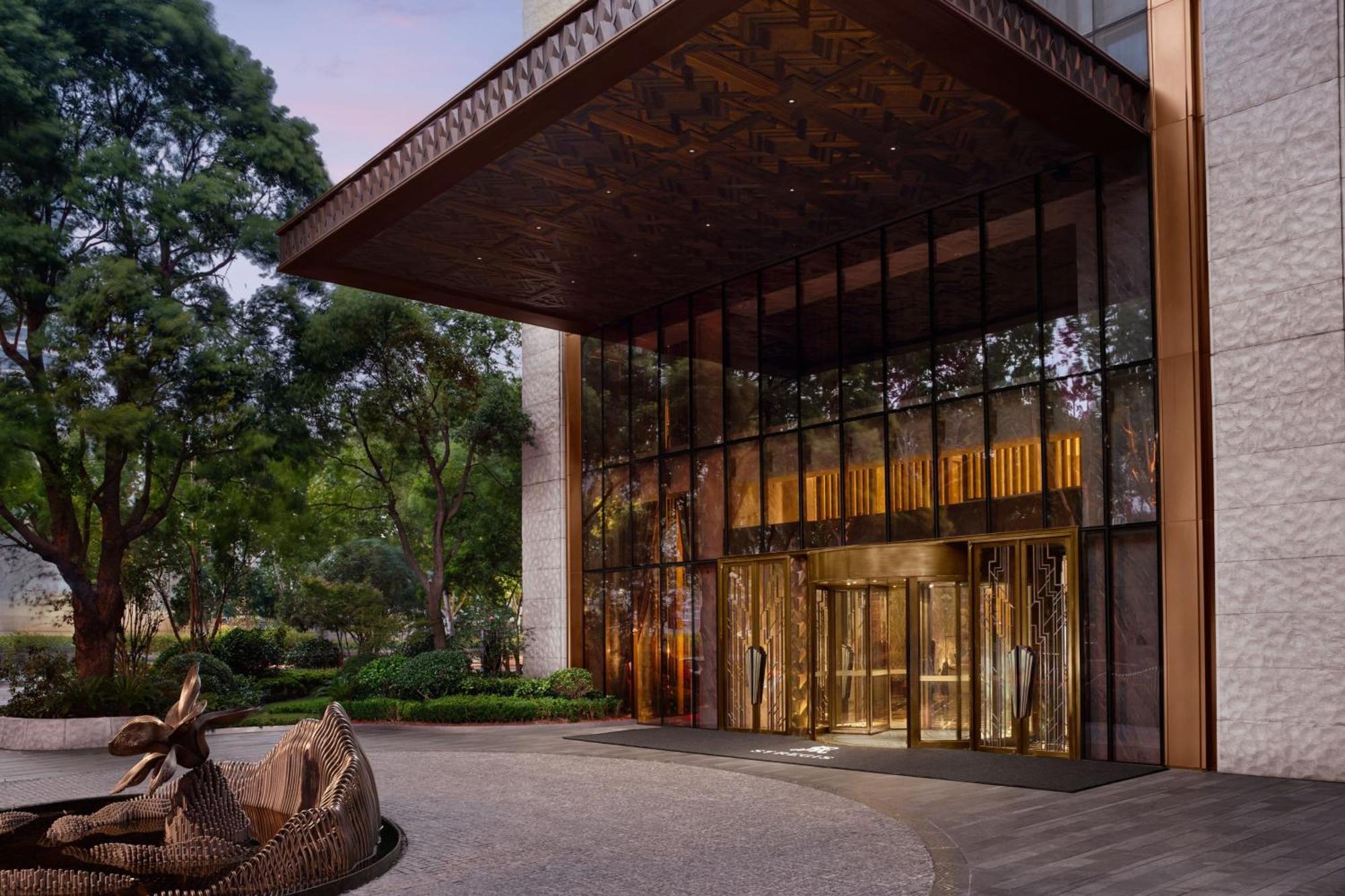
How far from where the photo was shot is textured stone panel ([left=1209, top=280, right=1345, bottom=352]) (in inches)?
411

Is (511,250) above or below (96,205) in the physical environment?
below

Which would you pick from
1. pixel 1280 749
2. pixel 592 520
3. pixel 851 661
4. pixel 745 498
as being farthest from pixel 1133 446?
pixel 592 520

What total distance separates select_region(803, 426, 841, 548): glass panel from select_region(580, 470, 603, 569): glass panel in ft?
16.5

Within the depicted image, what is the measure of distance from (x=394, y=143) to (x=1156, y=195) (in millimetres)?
8737

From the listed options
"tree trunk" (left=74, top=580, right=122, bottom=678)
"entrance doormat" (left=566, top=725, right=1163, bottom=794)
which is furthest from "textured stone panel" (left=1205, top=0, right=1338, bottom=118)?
"tree trunk" (left=74, top=580, right=122, bottom=678)

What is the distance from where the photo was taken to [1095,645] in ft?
38.8

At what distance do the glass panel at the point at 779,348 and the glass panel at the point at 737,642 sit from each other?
2.30m

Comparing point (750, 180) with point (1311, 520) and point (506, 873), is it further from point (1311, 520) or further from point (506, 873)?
point (506, 873)

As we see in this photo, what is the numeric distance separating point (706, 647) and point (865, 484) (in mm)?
3918

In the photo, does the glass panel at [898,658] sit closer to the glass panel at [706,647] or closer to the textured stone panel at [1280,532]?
the glass panel at [706,647]

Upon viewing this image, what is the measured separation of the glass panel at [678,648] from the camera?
1695 cm

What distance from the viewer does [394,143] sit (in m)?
13.1

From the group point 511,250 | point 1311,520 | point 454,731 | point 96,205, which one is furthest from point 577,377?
point 1311,520

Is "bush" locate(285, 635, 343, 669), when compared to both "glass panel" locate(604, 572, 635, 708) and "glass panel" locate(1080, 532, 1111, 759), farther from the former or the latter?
"glass panel" locate(1080, 532, 1111, 759)
